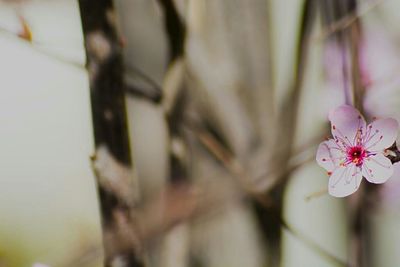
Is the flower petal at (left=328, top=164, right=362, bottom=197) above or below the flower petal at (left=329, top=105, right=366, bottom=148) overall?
below

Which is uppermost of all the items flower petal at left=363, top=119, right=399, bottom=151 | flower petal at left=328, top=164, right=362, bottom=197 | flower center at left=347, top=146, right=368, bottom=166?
flower petal at left=363, top=119, right=399, bottom=151

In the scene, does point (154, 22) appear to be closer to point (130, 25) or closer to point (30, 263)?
point (130, 25)

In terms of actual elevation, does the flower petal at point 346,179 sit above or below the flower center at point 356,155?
below

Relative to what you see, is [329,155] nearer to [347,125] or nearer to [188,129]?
[347,125]

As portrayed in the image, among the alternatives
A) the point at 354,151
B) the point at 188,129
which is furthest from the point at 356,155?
the point at 188,129

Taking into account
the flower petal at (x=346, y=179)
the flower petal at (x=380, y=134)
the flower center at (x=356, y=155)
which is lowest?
the flower petal at (x=346, y=179)

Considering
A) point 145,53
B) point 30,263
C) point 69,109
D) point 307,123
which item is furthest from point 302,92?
point 30,263
